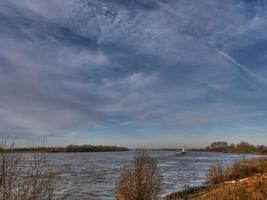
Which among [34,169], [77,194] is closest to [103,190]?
[77,194]

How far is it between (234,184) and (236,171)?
9.49m

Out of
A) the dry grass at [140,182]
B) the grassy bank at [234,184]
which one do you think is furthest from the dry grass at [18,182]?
the grassy bank at [234,184]

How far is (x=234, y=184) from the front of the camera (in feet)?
64.5

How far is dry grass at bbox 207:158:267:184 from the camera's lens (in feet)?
90.4

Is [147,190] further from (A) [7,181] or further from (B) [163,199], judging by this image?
(A) [7,181]

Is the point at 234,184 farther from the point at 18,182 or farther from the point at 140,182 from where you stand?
the point at 18,182

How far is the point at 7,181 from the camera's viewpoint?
24.1 feet

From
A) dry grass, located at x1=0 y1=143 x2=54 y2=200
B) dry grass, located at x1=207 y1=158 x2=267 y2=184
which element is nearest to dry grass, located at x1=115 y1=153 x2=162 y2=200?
Result: dry grass, located at x1=0 y1=143 x2=54 y2=200

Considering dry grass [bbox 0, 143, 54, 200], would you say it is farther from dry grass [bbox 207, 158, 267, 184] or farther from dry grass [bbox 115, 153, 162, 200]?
dry grass [bbox 207, 158, 267, 184]

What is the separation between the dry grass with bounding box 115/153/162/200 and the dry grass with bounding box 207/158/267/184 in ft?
43.6

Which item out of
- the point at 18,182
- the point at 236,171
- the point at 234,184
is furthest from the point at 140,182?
the point at 236,171

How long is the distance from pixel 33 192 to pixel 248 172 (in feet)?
81.5

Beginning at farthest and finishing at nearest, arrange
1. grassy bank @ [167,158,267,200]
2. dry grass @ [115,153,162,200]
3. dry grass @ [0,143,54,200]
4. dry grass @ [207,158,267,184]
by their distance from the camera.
Result: dry grass @ [207,158,267,184]
grassy bank @ [167,158,267,200]
dry grass @ [115,153,162,200]
dry grass @ [0,143,54,200]

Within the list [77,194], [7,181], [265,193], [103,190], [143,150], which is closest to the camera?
[7,181]
